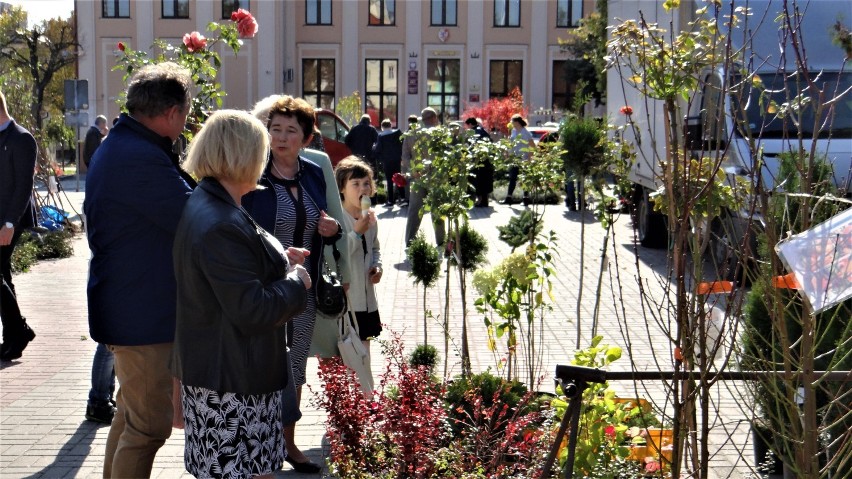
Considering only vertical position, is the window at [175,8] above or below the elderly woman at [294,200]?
above

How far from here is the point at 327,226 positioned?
5.42 m

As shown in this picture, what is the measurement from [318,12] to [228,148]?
51.0m

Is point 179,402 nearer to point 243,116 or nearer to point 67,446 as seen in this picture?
point 243,116

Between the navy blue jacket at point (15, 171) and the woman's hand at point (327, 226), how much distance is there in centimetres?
289

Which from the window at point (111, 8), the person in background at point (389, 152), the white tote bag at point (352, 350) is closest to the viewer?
the white tote bag at point (352, 350)

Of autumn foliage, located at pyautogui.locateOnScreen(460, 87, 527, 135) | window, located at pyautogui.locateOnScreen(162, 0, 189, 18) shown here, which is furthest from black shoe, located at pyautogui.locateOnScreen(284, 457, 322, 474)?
window, located at pyautogui.locateOnScreen(162, 0, 189, 18)

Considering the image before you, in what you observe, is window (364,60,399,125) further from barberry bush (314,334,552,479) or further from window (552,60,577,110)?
barberry bush (314,334,552,479)

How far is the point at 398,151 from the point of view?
23.4 m

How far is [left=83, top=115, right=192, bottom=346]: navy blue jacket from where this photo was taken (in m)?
4.40

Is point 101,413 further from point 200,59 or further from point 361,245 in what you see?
point 200,59

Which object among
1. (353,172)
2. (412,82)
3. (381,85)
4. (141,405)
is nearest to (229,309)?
(141,405)

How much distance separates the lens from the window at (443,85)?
53.3 m

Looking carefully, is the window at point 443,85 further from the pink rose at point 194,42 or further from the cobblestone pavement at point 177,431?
A: the pink rose at point 194,42

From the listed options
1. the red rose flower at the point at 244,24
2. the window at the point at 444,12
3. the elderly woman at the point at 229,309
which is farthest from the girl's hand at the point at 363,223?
the window at the point at 444,12
